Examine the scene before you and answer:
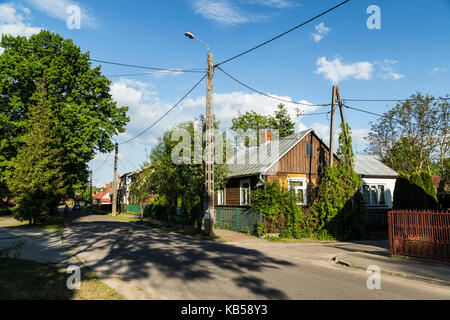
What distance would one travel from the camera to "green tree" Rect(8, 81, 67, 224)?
2114 centimetres

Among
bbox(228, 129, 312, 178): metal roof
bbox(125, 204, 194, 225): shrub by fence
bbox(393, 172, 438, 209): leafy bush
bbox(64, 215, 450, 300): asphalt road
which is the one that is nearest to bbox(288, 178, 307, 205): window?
bbox(228, 129, 312, 178): metal roof

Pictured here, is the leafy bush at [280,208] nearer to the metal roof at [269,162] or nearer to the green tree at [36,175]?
the metal roof at [269,162]

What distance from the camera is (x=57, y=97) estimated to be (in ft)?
93.4

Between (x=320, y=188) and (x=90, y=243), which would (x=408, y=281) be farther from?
(x=90, y=243)

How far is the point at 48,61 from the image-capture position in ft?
90.4

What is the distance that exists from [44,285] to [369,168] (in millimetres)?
25850

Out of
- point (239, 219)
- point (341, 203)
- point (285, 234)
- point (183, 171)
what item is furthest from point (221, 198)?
point (341, 203)

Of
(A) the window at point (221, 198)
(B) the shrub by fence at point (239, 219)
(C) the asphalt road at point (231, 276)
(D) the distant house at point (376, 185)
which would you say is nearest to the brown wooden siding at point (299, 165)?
(B) the shrub by fence at point (239, 219)

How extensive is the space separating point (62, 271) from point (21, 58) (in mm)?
26238

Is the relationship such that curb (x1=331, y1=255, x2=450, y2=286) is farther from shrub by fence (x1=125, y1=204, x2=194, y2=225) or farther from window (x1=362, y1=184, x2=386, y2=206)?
shrub by fence (x1=125, y1=204, x2=194, y2=225)

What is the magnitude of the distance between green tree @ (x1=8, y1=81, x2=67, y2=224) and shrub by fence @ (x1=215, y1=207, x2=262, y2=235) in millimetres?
12552

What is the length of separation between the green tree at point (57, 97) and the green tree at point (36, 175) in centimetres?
222

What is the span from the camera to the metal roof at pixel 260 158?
68.8 ft

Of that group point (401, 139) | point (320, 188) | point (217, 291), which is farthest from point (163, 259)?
point (401, 139)
